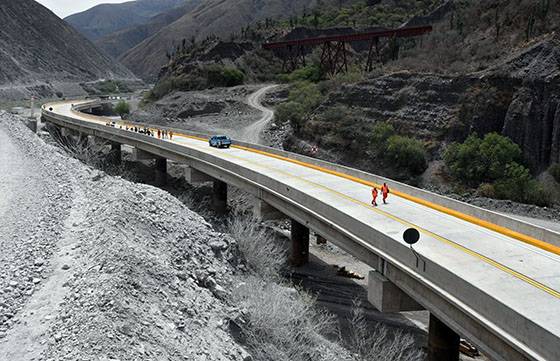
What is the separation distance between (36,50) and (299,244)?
522 feet

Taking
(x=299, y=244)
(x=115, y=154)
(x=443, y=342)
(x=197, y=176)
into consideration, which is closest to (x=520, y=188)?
(x=299, y=244)

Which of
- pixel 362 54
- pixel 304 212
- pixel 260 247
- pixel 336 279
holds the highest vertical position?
pixel 362 54

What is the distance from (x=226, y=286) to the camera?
2005cm

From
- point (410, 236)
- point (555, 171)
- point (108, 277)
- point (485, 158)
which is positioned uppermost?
point (410, 236)

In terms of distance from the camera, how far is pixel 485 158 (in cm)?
4528

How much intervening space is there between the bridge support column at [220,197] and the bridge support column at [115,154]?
23551 millimetres

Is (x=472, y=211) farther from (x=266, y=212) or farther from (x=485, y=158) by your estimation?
(x=485, y=158)

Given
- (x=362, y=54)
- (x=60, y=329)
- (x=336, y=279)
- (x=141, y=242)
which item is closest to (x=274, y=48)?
(x=362, y=54)

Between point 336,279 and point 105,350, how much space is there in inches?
785

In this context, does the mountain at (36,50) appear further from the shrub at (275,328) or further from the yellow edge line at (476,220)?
the shrub at (275,328)

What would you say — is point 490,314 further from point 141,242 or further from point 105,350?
point 141,242

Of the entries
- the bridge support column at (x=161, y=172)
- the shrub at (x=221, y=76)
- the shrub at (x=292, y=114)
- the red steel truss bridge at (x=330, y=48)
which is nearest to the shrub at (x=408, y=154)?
the shrub at (x=292, y=114)

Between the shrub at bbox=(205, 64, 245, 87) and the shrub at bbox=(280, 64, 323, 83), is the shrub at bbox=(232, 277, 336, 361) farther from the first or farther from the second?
the shrub at bbox=(205, 64, 245, 87)

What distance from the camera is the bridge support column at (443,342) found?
61.1ft
